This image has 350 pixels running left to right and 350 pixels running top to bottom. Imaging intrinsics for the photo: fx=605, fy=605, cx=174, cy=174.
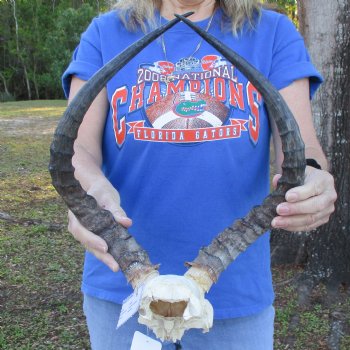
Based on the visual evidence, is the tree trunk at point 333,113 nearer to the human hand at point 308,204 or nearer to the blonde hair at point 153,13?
the blonde hair at point 153,13

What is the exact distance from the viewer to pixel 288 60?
2373 millimetres

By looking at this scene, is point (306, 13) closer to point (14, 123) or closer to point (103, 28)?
point (103, 28)

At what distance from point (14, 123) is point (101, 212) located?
1697 cm

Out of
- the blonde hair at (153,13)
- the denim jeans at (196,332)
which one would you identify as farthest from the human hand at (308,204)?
the blonde hair at (153,13)

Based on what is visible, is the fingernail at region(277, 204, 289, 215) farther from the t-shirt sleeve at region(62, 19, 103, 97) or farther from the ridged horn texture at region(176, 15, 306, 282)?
the t-shirt sleeve at region(62, 19, 103, 97)

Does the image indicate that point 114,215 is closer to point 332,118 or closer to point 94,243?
point 94,243

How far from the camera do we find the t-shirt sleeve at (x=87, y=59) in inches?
93.2

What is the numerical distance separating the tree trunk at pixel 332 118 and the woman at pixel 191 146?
3.20 metres

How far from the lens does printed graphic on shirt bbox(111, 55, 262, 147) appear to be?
232 centimetres

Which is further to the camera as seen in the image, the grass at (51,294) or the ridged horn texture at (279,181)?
the grass at (51,294)

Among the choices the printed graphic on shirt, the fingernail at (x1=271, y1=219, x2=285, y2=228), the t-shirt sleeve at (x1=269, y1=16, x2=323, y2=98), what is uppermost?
the t-shirt sleeve at (x1=269, y1=16, x2=323, y2=98)

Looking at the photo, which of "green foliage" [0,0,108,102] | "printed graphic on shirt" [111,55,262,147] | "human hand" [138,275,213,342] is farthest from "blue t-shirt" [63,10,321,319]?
"green foliage" [0,0,108,102]

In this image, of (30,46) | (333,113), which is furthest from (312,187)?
(30,46)

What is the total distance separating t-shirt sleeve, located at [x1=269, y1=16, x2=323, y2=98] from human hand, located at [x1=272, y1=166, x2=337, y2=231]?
0.40 m
